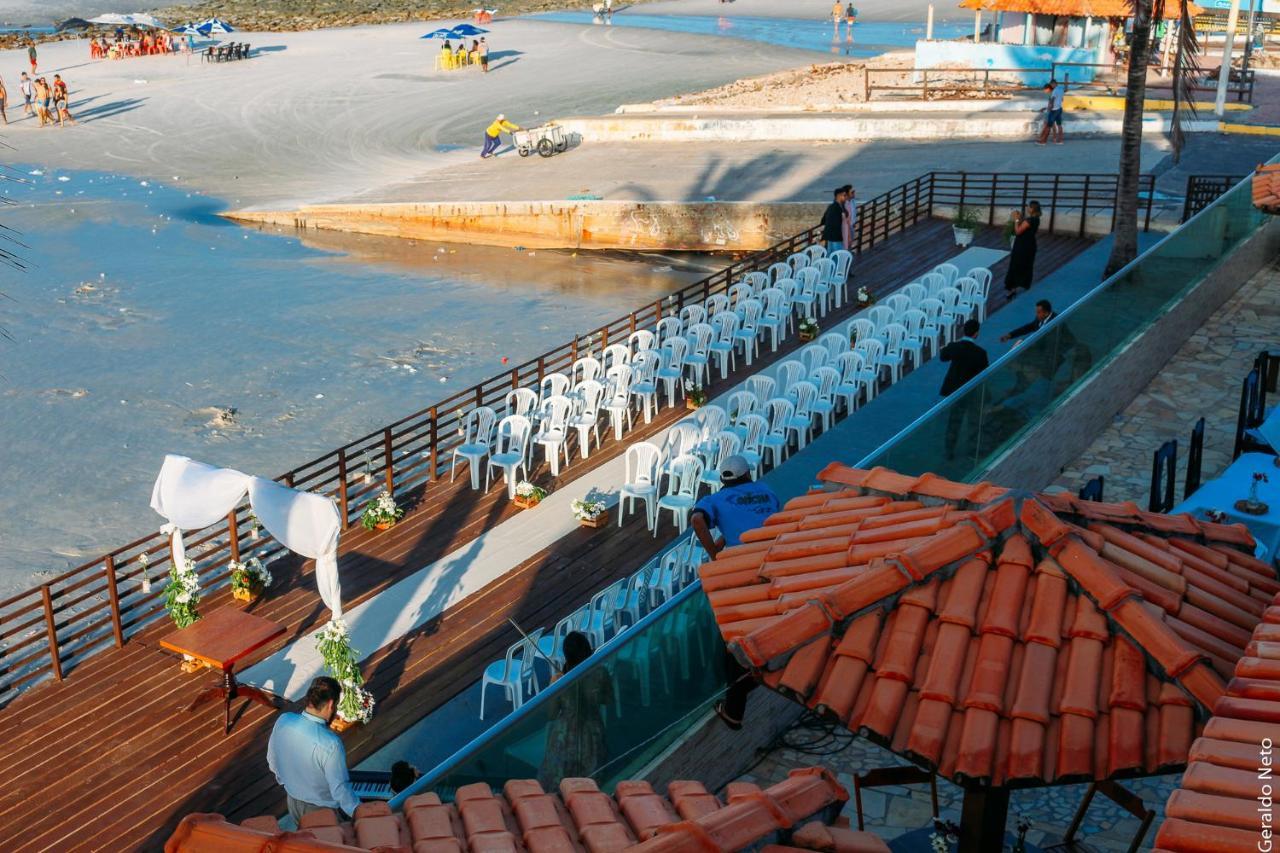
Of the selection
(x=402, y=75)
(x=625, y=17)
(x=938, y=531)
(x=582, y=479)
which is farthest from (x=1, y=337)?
(x=625, y=17)

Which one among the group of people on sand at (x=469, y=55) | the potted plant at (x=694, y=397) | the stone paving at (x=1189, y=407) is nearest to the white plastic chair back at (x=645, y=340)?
the potted plant at (x=694, y=397)

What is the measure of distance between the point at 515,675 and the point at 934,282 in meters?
9.95

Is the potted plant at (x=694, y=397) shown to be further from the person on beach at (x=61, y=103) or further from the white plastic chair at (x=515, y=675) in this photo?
the person on beach at (x=61, y=103)

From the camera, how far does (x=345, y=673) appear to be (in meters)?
9.61

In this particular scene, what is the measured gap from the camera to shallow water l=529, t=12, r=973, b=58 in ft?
182

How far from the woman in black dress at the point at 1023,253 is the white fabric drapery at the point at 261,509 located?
10566 mm

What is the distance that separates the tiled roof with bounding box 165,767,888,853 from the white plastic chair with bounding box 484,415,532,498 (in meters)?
7.98

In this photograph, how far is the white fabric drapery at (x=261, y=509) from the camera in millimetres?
10305

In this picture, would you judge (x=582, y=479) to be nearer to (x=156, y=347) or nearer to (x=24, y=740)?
(x=24, y=740)

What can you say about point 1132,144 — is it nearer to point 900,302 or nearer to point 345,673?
point 900,302

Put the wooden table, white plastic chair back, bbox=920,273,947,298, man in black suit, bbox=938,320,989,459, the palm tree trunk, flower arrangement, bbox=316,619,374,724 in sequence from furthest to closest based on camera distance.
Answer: white plastic chair back, bbox=920,273,947,298 < the palm tree trunk < man in black suit, bbox=938,320,989,459 < the wooden table < flower arrangement, bbox=316,619,374,724

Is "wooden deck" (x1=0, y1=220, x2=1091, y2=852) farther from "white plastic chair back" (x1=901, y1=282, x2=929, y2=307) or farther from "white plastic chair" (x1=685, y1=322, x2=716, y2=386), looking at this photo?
"white plastic chair back" (x1=901, y1=282, x2=929, y2=307)

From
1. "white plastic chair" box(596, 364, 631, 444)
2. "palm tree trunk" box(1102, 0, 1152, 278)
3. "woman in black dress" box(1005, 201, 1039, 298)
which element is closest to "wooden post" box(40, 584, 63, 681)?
"white plastic chair" box(596, 364, 631, 444)

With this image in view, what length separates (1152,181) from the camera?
69.4 ft
